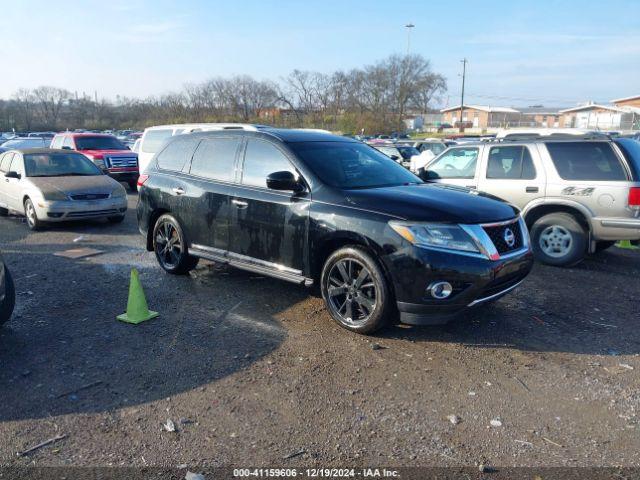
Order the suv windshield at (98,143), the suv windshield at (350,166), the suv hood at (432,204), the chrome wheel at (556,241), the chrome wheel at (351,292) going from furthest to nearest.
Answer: the suv windshield at (98,143) → the chrome wheel at (556,241) → the suv windshield at (350,166) → the chrome wheel at (351,292) → the suv hood at (432,204)

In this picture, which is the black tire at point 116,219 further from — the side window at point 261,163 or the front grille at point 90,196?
the side window at point 261,163

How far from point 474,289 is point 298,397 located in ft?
5.72

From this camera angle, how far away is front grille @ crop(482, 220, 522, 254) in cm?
456

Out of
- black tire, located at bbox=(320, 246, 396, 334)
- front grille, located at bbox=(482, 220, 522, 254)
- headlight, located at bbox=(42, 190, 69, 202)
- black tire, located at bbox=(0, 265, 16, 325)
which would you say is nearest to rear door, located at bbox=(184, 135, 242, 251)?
black tire, located at bbox=(320, 246, 396, 334)

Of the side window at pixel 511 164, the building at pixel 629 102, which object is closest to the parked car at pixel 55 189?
the side window at pixel 511 164

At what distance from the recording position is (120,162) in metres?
15.7

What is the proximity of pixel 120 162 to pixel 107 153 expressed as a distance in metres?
0.62

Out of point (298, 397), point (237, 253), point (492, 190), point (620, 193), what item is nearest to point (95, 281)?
point (237, 253)

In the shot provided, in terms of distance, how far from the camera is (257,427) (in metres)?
3.36

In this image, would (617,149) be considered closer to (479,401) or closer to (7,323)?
(479,401)

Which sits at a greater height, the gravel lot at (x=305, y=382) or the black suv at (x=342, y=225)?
the black suv at (x=342, y=225)

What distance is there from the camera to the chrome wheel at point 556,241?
7363 mm

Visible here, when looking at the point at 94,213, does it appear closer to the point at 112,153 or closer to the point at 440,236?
the point at 112,153

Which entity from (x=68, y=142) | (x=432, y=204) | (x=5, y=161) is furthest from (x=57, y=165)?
(x=432, y=204)
